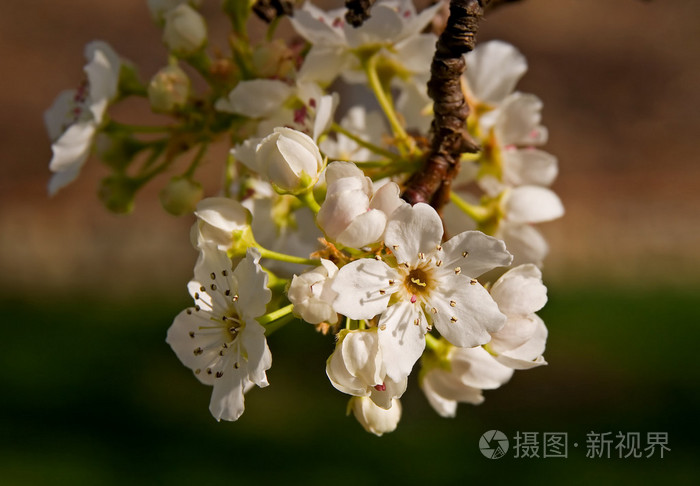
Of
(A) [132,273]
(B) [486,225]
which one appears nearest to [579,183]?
(A) [132,273]

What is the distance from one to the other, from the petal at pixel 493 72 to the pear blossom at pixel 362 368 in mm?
417

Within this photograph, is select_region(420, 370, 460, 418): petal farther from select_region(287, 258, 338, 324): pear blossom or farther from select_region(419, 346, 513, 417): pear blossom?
select_region(287, 258, 338, 324): pear blossom

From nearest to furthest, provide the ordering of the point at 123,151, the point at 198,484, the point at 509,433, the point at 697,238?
the point at 123,151 → the point at 198,484 → the point at 509,433 → the point at 697,238

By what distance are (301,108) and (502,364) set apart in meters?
0.35

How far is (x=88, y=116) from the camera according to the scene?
93 cm

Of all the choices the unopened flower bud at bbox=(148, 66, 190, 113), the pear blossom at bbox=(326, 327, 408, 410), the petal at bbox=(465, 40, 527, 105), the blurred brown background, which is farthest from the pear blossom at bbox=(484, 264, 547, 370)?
the blurred brown background

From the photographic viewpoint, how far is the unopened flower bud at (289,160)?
2.26ft

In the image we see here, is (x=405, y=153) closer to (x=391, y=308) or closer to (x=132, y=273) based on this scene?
(x=391, y=308)

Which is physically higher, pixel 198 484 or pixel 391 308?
pixel 391 308

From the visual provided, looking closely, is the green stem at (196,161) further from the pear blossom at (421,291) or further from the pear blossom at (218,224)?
the pear blossom at (421,291)

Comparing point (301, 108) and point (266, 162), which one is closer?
point (266, 162)

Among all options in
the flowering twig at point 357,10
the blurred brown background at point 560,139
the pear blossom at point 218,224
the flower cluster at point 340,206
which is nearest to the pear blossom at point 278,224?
the flower cluster at point 340,206

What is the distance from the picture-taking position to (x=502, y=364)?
0.74 metres

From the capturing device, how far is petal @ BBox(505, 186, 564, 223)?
888 millimetres
